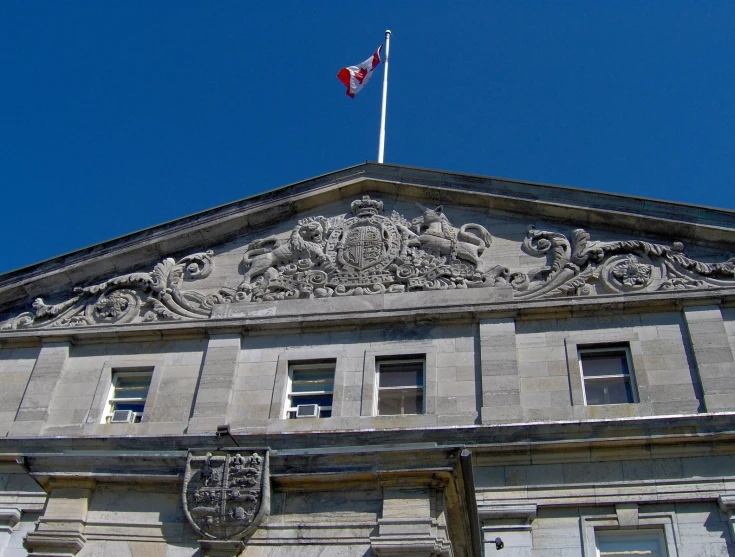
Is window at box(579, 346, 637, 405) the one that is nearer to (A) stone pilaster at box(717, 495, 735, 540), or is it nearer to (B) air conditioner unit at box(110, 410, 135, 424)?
(A) stone pilaster at box(717, 495, 735, 540)

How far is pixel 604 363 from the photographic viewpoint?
19.2 m

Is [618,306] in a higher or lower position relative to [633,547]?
higher

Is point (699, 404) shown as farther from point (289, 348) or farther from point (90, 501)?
point (90, 501)

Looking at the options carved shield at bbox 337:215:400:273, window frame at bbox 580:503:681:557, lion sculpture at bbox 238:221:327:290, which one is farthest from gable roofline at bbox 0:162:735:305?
window frame at bbox 580:503:681:557

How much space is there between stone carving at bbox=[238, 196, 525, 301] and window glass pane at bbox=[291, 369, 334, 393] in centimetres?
174

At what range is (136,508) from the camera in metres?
16.1

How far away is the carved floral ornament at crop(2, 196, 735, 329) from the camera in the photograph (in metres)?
20.1

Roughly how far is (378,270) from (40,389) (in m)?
7.51

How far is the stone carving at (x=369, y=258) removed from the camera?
2088cm

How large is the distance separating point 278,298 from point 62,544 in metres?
7.31

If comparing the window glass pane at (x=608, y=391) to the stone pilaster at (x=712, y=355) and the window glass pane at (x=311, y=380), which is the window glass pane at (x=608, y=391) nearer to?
the stone pilaster at (x=712, y=355)

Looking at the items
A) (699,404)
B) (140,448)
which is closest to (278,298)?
(140,448)

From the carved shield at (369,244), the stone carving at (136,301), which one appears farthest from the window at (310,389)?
the stone carving at (136,301)

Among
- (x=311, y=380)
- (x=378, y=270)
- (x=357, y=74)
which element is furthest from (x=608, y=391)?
(x=357, y=74)
